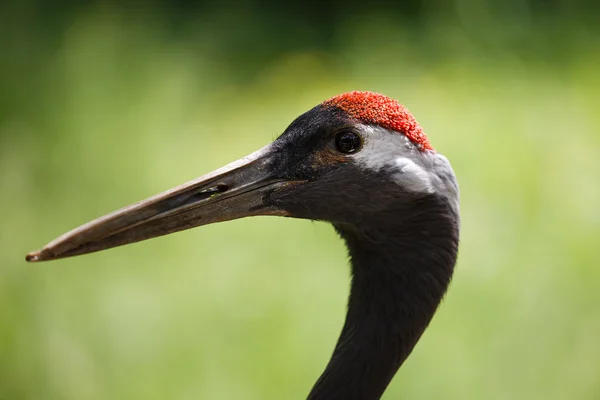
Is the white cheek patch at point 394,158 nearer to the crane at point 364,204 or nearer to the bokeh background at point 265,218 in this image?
the crane at point 364,204

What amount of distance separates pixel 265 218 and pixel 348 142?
6.89 ft

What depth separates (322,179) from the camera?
194 cm

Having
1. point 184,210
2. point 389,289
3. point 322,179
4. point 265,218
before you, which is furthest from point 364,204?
point 265,218

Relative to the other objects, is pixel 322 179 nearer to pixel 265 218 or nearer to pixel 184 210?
pixel 184 210

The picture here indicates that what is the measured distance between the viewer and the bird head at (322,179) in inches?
75.1

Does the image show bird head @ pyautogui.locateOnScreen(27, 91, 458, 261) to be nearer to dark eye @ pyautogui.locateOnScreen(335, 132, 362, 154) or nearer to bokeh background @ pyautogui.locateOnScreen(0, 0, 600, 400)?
dark eye @ pyautogui.locateOnScreen(335, 132, 362, 154)

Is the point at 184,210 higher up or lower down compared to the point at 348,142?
lower down

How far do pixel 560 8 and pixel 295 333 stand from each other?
3.25m

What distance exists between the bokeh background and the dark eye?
1669 mm

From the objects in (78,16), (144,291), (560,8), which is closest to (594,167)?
(560,8)

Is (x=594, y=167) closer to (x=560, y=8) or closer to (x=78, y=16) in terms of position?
(x=560, y=8)

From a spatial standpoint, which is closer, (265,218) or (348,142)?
(348,142)

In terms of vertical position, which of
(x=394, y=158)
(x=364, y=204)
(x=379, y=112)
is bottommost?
(x=364, y=204)

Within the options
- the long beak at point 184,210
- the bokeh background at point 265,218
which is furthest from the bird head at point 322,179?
the bokeh background at point 265,218
